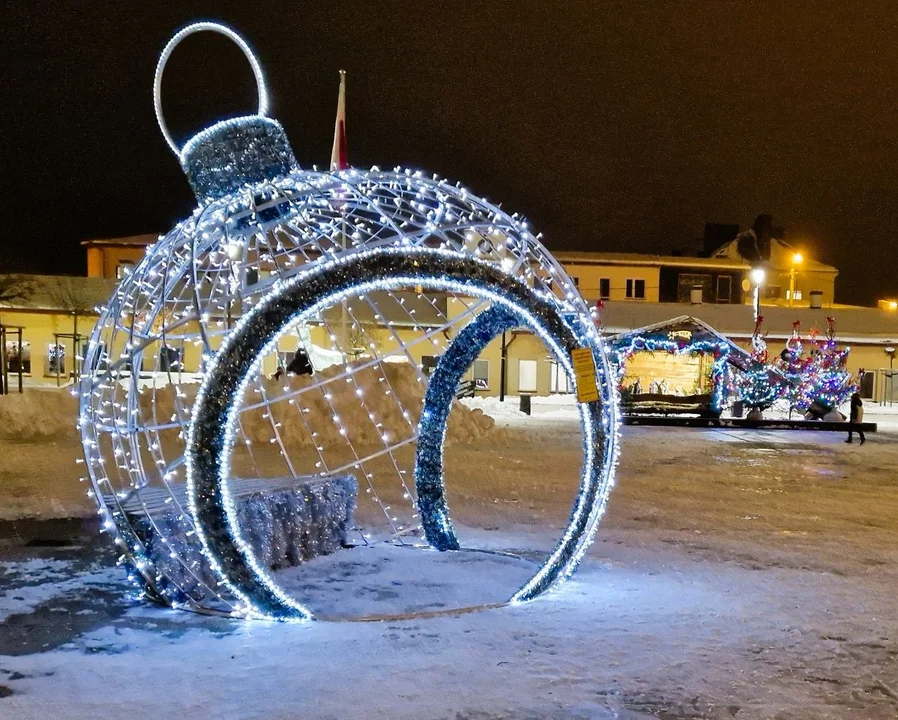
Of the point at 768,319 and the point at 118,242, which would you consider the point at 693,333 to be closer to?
the point at 768,319

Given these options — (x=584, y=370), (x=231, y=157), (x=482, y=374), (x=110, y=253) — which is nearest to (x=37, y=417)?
(x=231, y=157)

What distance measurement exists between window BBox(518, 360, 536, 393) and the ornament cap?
25045 millimetres

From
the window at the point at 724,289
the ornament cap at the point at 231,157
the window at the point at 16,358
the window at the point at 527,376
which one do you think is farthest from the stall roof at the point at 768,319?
the ornament cap at the point at 231,157

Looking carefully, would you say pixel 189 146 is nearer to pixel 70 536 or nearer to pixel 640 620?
pixel 70 536

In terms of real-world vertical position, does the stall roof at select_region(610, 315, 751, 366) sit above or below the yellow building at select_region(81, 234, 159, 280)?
below

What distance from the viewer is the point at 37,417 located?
1486cm

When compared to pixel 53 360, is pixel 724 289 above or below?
above

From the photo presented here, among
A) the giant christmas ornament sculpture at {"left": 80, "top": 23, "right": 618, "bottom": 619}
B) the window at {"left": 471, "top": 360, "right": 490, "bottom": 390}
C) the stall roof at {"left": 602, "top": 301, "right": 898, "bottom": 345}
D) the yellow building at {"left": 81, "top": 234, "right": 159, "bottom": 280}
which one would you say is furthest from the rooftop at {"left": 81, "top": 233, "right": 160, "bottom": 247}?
the giant christmas ornament sculpture at {"left": 80, "top": 23, "right": 618, "bottom": 619}

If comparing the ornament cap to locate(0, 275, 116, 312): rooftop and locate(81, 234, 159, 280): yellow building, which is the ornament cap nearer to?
locate(0, 275, 116, 312): rooftop

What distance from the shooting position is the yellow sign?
5367mm

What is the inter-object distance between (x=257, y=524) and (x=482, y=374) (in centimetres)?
2463

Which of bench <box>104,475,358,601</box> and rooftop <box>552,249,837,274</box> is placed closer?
bench <box>104,475,358,601</box>

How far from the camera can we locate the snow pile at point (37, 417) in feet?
47.2

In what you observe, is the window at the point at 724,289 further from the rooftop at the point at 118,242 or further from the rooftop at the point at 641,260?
the rooftop at the point at 118,242
